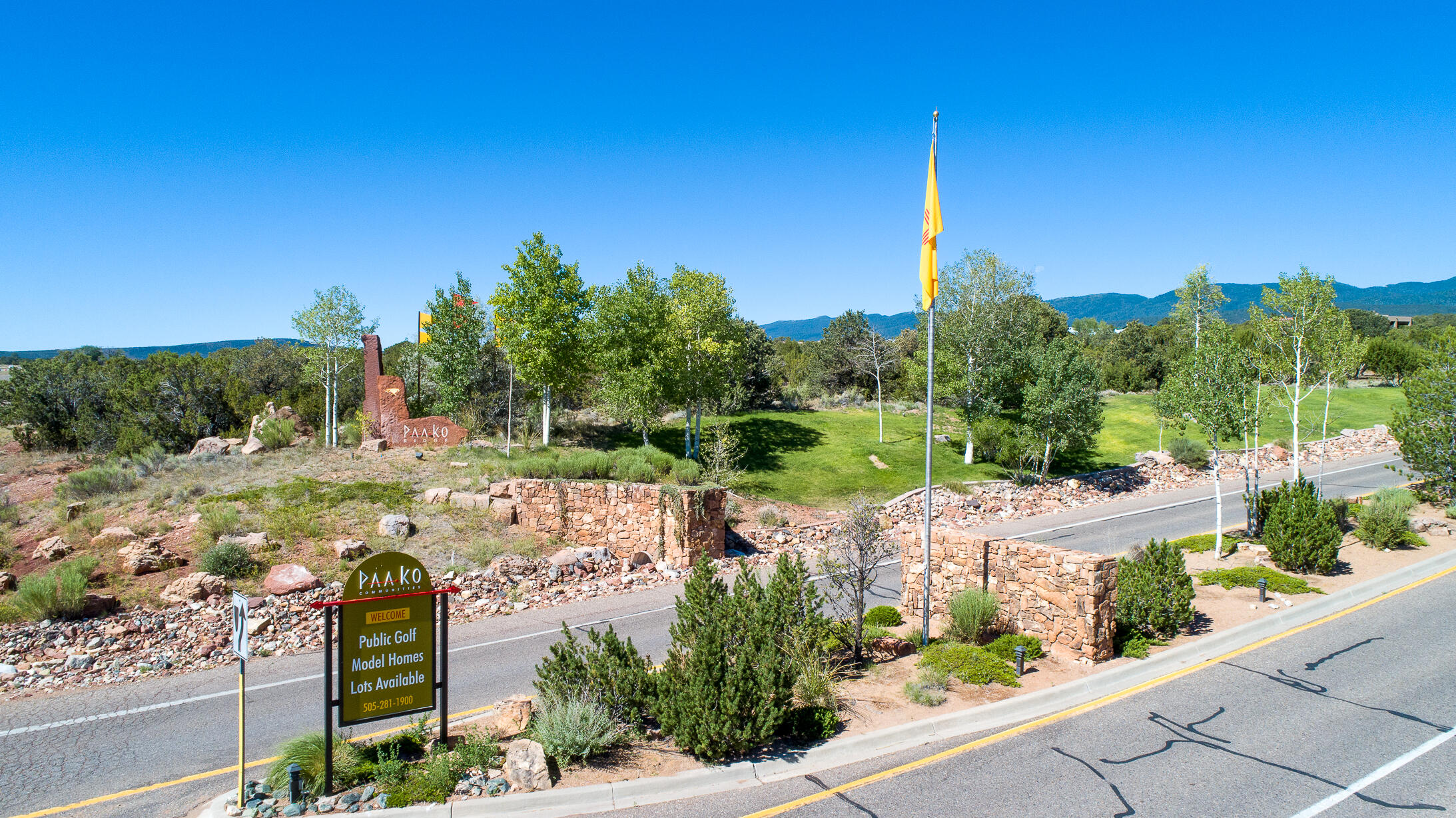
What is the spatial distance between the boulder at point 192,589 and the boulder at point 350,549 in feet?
7.07

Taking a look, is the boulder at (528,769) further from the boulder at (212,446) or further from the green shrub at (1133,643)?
the boulder at (212,446)

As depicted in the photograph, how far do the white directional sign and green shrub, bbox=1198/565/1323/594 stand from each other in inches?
635

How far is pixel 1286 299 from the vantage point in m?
19.8

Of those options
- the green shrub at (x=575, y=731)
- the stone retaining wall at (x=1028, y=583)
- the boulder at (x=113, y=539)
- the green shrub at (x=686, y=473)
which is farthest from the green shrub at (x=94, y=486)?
the stone retaining wall at (x=1028, y=583)

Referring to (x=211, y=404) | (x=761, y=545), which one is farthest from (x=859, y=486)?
(x=211, y=404)

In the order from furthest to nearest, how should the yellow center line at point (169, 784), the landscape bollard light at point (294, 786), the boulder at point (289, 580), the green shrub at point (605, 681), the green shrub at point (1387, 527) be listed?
the green shrub at point (1387, 527), the boulder at point (289, 580), the green shrub at point (605, 681), the yellow center line at point (169, 784), the landscape bollard light at point (294, 786)

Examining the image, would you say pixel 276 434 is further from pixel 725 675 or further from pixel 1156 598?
pixel 1156 598

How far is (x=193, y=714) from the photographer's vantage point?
31.6 ft

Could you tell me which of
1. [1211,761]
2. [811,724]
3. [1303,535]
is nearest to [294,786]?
[811,724]

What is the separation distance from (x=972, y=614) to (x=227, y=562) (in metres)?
14.7

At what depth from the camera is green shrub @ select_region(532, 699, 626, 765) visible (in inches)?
285

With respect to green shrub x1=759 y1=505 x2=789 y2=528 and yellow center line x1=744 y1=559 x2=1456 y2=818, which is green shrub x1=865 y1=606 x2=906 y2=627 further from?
green shrub x1=759 y1=505 x2=789 y2=528

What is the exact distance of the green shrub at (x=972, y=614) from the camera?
10703 mm

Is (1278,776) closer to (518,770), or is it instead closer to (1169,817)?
(1169,817)
